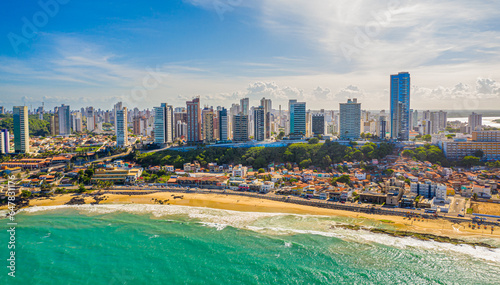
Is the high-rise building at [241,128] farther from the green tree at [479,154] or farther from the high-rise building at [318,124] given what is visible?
the green tree at [479,154]

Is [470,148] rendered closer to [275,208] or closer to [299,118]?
[299,118]

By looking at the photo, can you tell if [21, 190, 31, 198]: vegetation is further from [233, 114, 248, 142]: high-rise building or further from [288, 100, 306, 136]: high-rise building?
[288, 100, 306, 136]: high-rise building

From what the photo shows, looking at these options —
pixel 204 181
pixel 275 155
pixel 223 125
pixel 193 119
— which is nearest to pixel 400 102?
pixel 275 155

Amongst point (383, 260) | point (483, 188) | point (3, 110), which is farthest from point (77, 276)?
point (3, 110)

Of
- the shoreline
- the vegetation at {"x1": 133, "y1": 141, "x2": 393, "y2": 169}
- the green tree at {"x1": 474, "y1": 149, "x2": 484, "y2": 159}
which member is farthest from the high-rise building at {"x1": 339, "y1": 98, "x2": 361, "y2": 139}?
the shoreline

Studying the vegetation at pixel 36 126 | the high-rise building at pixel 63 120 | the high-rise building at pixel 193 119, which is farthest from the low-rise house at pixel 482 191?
the high-rise building at pixel 63 120
